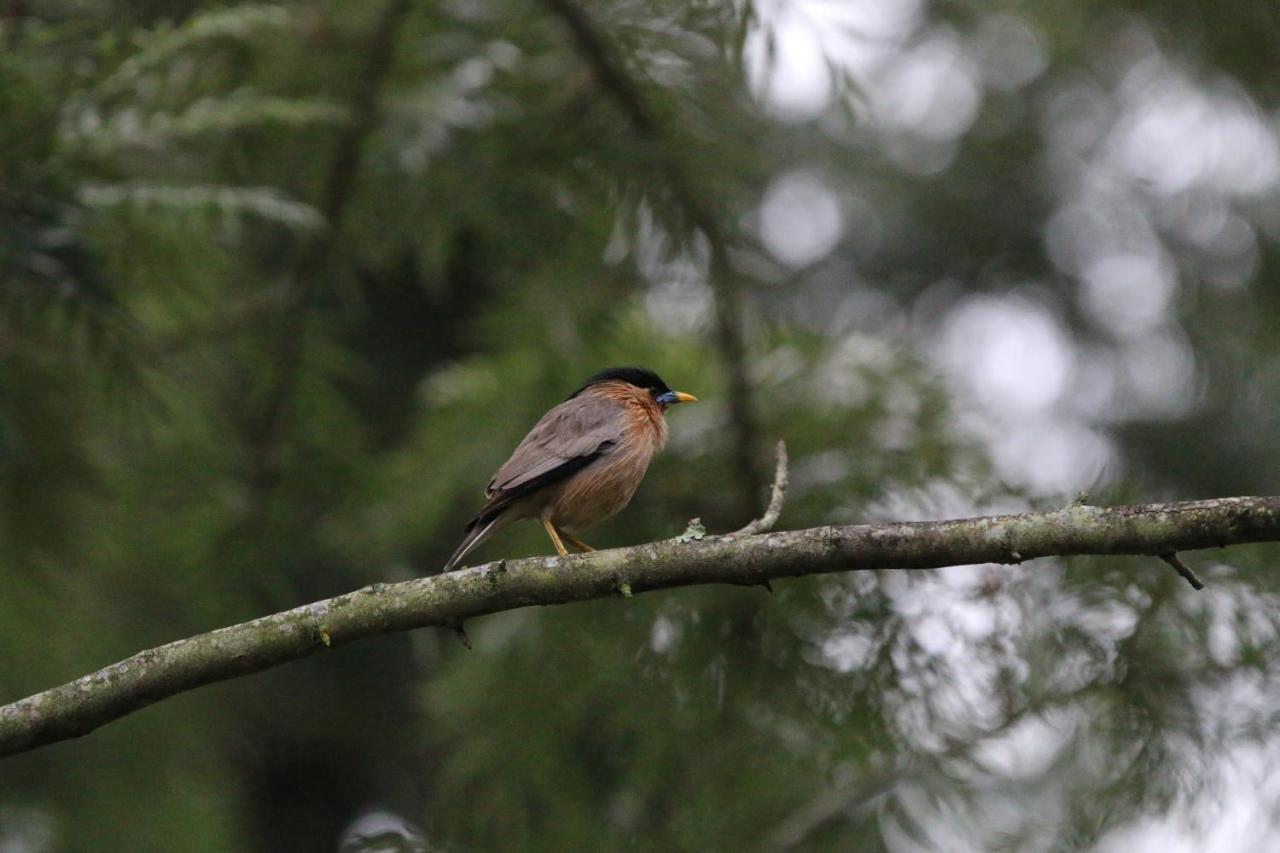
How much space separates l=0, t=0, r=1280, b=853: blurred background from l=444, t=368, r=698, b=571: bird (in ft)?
1.46

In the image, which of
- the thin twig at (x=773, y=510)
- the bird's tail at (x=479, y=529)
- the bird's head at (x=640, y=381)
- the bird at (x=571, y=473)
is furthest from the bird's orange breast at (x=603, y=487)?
the thin twig at (x=773, y=510)

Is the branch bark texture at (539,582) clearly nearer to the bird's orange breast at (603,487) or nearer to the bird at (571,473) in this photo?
the bird at (571,473)

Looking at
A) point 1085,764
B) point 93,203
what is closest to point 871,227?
point 1085,764

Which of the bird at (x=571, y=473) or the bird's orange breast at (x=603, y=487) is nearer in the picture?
the bird at (x=571, y=473)

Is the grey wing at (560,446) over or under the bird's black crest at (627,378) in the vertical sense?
over

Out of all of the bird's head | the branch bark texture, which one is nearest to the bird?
the bird's head

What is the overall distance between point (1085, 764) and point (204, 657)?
3829mm

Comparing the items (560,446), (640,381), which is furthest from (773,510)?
(640,381)

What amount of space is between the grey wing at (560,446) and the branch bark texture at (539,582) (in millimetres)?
1498

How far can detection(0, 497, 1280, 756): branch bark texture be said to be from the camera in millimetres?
3775

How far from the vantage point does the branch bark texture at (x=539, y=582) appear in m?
3.78

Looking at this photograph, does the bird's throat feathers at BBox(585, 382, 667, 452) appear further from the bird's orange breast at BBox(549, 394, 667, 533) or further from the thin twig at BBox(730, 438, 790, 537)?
the thin twig at BBox(730, 438, 790, 537)

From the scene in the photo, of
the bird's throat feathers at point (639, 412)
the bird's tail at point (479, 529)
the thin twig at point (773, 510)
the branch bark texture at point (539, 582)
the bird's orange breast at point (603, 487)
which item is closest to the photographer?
the branch bark texture at point (539, 582)

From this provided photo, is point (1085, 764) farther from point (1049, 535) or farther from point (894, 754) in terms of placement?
point (1049, 535)
